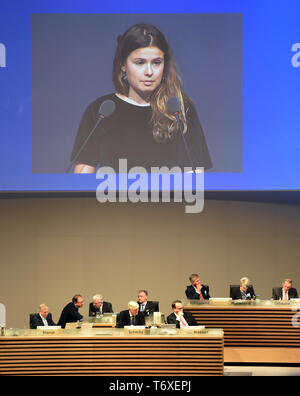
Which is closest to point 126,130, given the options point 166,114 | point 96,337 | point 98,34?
point 166,114

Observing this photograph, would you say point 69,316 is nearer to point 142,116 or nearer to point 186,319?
point 186,319

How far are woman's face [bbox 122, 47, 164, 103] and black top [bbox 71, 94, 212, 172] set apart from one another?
8.0 inches

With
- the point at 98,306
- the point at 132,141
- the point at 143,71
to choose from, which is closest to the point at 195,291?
the point at 98,306

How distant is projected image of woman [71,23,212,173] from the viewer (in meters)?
10.6

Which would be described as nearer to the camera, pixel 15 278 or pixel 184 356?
pixel 184 356

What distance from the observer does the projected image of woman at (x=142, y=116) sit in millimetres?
10648

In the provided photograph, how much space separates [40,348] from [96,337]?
0.56m

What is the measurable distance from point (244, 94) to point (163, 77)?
119cm

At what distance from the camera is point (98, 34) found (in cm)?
1075

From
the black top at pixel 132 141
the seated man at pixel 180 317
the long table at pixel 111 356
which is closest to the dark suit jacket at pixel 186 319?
the seated man at pixel 180 317

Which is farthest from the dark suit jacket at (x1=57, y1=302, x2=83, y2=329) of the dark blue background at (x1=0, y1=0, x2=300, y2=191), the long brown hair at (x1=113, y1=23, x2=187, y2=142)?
the long brown hair at (x1=113, y1=23, x2=187, y2=142)

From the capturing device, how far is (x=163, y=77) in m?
10.7

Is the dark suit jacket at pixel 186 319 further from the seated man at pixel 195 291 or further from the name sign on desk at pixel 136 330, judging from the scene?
the seated man at pixel 195 291
